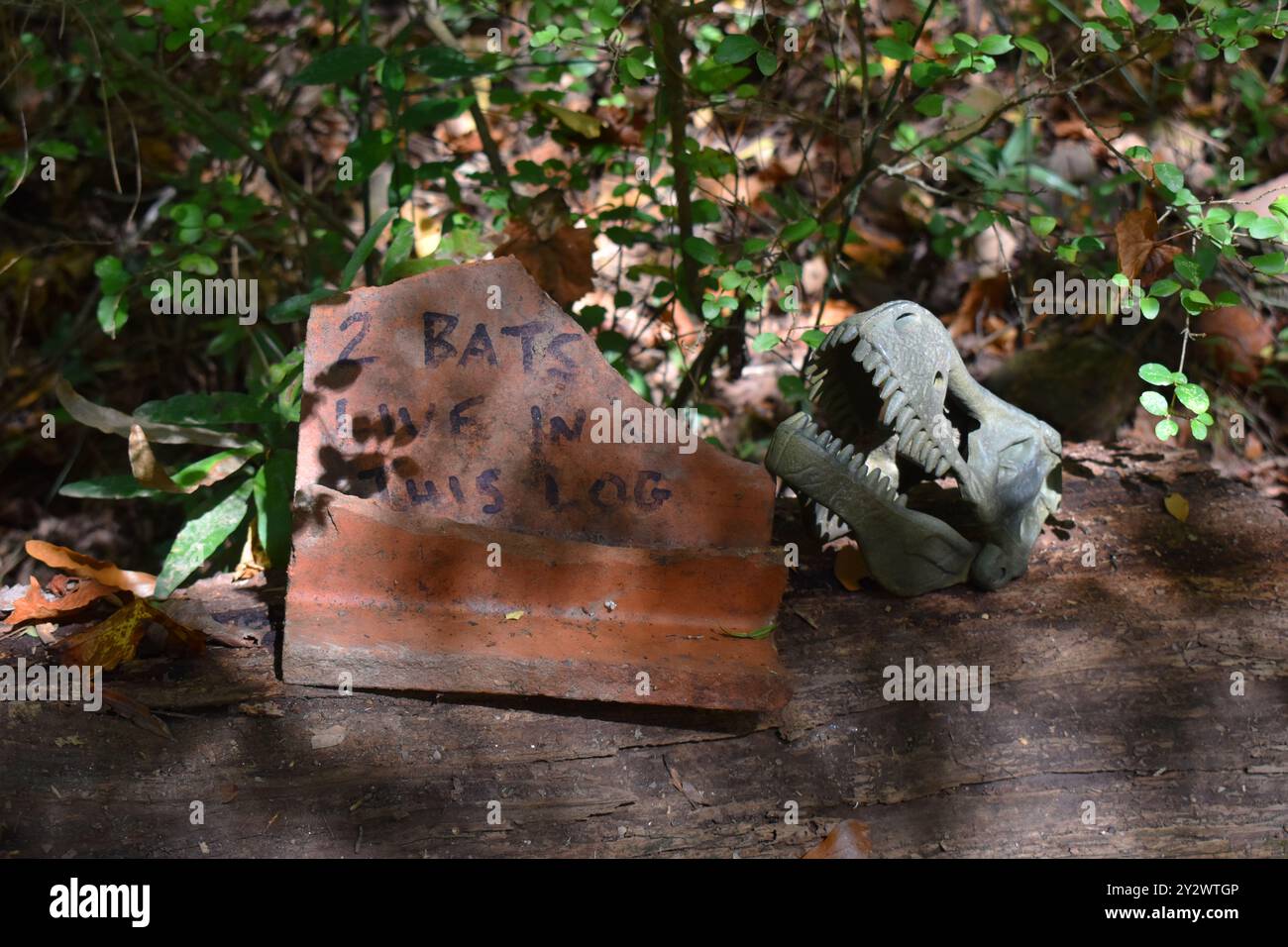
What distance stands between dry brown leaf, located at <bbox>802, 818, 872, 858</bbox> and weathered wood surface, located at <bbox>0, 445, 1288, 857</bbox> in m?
0.03

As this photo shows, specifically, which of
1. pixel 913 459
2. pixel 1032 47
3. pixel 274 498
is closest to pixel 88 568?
pixel 274 498

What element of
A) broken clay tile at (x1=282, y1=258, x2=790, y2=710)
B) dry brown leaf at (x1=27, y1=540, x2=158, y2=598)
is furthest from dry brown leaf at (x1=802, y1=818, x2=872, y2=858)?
dry brown leaf at (x1=27, y1=540, x2=158, y2=598)

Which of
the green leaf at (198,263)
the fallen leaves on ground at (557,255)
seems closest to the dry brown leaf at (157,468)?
the green leaf at (198,263)

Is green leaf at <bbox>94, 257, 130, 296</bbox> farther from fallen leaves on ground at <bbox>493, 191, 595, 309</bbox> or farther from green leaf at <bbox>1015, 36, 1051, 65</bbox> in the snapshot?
green leaf at <bbox>1015, 36, 1051, 65</bbox>

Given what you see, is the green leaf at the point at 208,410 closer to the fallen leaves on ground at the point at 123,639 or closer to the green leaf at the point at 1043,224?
the fallen leaves on ground at the point at 123,639

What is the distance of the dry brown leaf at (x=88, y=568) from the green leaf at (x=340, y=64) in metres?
1.40

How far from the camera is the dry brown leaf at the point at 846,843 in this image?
7.86 feet

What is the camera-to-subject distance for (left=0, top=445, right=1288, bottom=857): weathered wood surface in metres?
2.34

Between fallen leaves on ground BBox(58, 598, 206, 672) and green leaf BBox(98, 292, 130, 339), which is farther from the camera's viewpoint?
green leaf BBox(98, 292, 130, 339)

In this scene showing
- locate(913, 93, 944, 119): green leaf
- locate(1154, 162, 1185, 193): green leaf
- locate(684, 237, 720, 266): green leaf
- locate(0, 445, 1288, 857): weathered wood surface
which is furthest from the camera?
locate(684, 237, 720, 266): green leaf

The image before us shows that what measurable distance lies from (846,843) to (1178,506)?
153cm

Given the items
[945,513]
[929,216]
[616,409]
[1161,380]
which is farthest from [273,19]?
[1161,380]

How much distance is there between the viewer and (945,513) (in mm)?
2986

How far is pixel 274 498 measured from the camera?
2.97m
